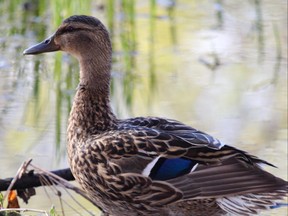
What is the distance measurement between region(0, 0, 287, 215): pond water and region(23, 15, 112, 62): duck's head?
3.03 ft

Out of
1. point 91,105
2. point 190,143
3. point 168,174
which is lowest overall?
point 168,174

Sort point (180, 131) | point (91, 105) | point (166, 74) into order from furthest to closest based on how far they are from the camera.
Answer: point (166, 74), point (91, 105), point (180, 131)

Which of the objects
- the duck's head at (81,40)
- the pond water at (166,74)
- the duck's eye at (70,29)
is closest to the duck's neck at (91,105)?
the duck's head at (81,40)

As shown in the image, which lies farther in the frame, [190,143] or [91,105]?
[91,105]

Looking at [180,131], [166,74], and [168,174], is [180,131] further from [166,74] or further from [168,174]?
[166,74]

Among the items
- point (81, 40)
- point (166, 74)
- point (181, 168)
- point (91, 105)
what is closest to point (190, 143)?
point (181, 168)

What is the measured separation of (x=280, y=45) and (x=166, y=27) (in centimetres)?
125

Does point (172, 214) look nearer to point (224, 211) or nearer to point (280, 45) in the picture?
point (224, 211)

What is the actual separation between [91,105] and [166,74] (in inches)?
116

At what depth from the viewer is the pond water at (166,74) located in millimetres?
7652

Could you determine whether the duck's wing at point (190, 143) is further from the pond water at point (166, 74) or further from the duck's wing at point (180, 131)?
the pond water at point (166, 74)

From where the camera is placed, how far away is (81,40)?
6.37 m

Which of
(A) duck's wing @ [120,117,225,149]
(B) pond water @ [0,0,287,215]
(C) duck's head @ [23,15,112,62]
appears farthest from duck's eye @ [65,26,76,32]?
(B) pond water @ [0,0,287,215]

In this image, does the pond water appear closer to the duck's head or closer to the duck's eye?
the duck's head
